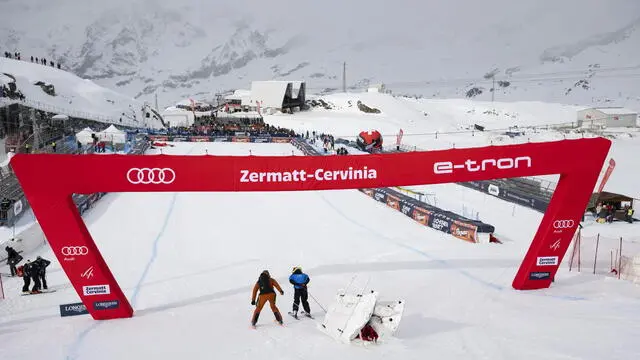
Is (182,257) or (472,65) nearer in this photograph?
(182,257)

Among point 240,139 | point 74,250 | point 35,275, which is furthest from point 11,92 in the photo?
point 74,250

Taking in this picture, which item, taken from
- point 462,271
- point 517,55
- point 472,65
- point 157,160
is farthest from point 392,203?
point 517,55

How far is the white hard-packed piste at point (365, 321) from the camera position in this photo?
734cm

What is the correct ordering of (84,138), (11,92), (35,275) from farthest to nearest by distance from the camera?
(11,92) → (84,138) → (35,275)

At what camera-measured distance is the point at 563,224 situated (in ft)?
31.6

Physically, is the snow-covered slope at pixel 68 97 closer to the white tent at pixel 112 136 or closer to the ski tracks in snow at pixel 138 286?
the white tent at pixel 112 136

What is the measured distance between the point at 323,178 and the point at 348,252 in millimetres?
5509

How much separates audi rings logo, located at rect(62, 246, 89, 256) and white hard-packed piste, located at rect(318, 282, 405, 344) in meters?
4.66

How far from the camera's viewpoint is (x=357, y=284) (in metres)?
10.8

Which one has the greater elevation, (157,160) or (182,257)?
(157,160)

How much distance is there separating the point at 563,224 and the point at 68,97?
2251 inches

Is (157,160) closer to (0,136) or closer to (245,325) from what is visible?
(245,325)

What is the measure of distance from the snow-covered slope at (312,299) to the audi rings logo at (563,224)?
1414 mm

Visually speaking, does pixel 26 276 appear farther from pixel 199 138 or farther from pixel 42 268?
pixel 199 138
